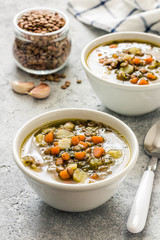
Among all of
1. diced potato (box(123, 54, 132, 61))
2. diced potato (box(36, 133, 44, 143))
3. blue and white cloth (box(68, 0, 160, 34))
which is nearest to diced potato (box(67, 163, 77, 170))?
diced potato (box(36, 133, 44, 143))

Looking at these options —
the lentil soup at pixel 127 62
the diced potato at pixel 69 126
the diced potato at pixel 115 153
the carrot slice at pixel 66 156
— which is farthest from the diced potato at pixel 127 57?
the carrot slice at pixel 66 156

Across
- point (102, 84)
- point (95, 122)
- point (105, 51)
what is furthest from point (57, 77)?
point (95, 122)

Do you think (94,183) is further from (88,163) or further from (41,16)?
(41,16)

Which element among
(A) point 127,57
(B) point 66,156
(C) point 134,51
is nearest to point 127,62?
(A) point 127,57

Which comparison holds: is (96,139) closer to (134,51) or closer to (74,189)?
(74,189)

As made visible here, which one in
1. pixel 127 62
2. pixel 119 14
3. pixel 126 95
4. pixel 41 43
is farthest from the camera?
pixel 119 14

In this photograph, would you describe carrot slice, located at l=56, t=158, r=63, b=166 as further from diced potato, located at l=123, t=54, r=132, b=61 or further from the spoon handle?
diced potato, located at l=123, t=54, r=132, b=61

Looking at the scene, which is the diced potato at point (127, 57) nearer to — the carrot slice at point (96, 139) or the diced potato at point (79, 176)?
the carrot slice at point (96, 139)
